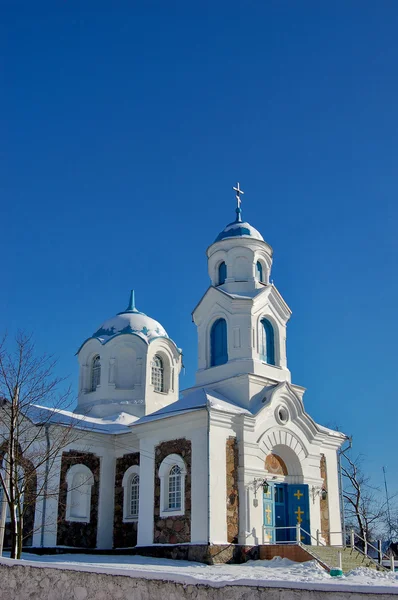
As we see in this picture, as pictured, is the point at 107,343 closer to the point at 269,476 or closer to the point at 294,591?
the point at 269,476

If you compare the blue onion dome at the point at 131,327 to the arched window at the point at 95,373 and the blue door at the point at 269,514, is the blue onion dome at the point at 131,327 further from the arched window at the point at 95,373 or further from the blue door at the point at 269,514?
the blue door at the point at 269,514

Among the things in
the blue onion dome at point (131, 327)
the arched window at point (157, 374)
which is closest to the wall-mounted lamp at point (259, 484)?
the arched window at point (157, 374)

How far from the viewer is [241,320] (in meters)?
21.9

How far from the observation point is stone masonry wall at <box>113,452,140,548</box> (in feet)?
68.5

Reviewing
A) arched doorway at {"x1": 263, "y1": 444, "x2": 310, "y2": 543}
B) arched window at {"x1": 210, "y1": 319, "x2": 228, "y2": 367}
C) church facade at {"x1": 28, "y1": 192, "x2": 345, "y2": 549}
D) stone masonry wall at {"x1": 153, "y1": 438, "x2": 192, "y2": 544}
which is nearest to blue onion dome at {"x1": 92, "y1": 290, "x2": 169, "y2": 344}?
church facade at {"x1": 28, "y1": 192, "x2": 345, "y2": 549}

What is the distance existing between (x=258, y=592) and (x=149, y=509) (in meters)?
14.2

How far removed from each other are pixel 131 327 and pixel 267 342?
6.67 metres

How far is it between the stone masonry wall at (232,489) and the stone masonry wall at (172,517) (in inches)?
43.5

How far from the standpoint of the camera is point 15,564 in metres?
8.48

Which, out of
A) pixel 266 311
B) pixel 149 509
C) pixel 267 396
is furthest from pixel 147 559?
pixel 266 311

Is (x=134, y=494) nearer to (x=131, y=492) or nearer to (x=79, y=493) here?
(x=131, y=492)

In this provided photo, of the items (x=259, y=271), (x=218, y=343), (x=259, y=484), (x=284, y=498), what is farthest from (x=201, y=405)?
(x=259, y=271)

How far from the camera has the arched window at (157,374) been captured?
26406 mm

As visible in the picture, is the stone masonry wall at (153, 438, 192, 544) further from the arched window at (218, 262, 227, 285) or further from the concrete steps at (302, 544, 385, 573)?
the arched window at (218, 262, 227, 285)
